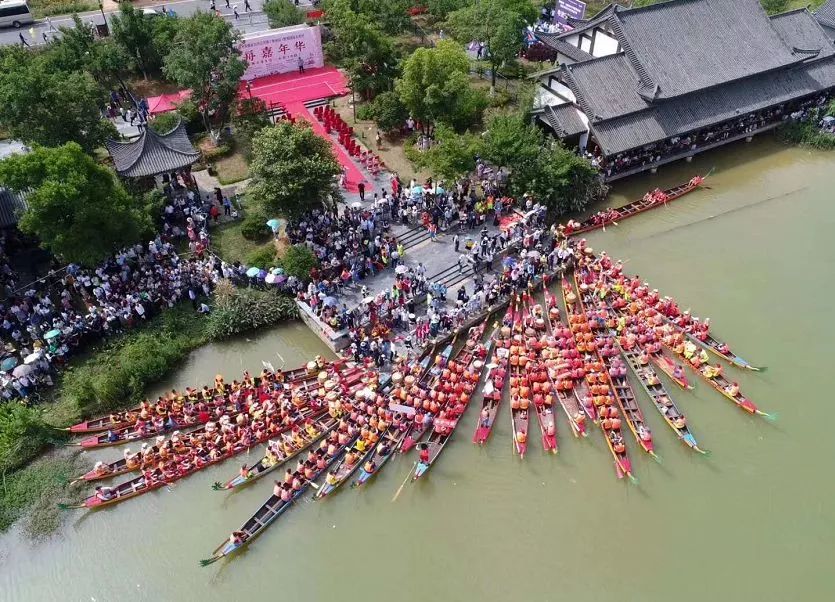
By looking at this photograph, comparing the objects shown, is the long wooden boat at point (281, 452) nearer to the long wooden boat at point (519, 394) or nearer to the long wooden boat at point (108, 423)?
the long wooden boat at point (108, 423)

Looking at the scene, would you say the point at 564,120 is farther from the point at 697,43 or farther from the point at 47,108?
the point at 47,108

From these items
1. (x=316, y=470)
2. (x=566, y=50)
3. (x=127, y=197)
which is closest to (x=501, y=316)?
(x=316, y=470)

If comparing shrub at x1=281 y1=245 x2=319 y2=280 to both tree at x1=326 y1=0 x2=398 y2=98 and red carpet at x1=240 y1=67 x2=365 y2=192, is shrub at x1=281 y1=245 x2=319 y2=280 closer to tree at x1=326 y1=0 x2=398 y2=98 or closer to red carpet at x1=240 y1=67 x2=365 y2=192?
red carpet at x1=240 y1=67 x2=365 y2=192

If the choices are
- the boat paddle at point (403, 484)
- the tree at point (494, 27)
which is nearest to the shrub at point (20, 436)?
the boat paddle at point (403, 484)

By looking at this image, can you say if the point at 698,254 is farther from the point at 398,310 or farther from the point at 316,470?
the point at 316,470

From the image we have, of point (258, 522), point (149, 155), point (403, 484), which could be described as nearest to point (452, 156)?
point (149, 155)
